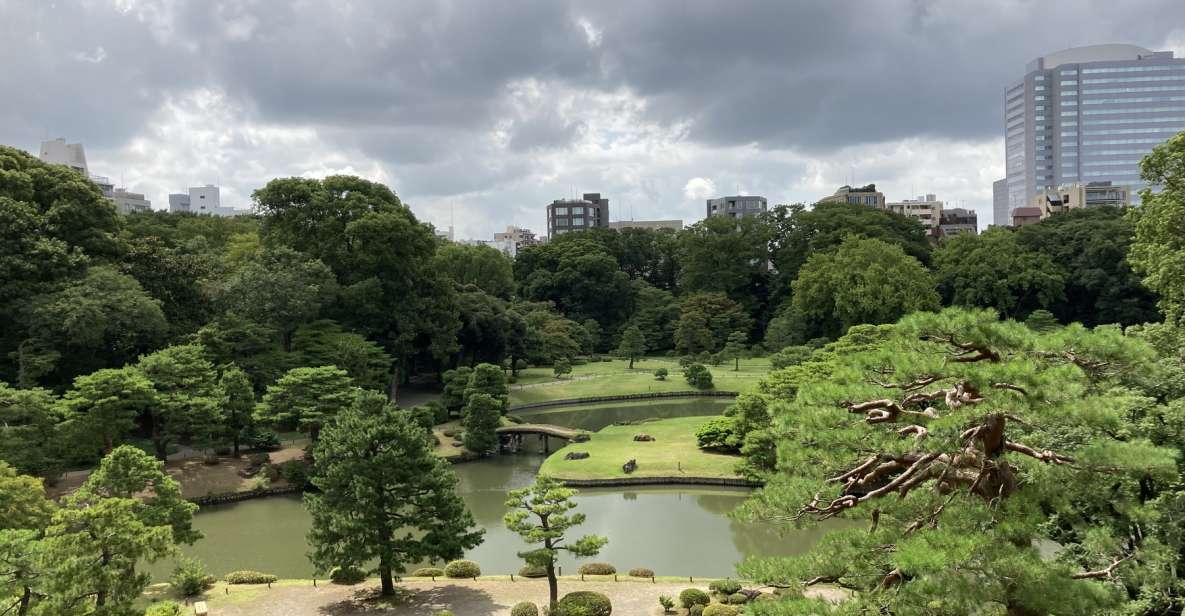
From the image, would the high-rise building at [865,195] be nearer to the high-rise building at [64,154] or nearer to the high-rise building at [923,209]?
the high-rise building at [923,209]

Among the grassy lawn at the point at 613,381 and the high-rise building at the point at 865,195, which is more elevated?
the high-rise building at the point at 865,195

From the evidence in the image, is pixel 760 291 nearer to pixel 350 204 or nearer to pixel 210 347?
pixel 350 204

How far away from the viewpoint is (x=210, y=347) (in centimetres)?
2798

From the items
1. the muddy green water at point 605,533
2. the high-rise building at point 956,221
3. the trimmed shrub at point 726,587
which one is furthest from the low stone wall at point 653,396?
the high-rise building at point 956,221

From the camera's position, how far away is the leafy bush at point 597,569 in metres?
16.2

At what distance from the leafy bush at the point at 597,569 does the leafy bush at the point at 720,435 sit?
34.0 ft

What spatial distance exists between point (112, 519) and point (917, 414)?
10.2 m

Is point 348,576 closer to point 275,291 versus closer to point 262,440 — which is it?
point 262,440

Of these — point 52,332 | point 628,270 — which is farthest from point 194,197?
point 52,332

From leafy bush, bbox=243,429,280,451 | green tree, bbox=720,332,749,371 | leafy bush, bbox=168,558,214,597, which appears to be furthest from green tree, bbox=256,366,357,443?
green tree, bbox=720,332,749,371

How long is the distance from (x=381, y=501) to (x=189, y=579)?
4107 mm

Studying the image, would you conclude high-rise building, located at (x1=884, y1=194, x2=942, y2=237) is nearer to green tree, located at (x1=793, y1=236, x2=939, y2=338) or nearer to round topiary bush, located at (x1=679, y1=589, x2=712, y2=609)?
green tree, located at (x1=793, y1=236, x2=939, y2=338)

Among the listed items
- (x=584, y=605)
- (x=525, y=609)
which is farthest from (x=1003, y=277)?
(x=525, y=609)

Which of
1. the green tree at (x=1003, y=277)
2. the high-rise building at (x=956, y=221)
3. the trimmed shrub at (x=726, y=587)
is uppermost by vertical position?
the high-rise building at (x=956, y=221)
